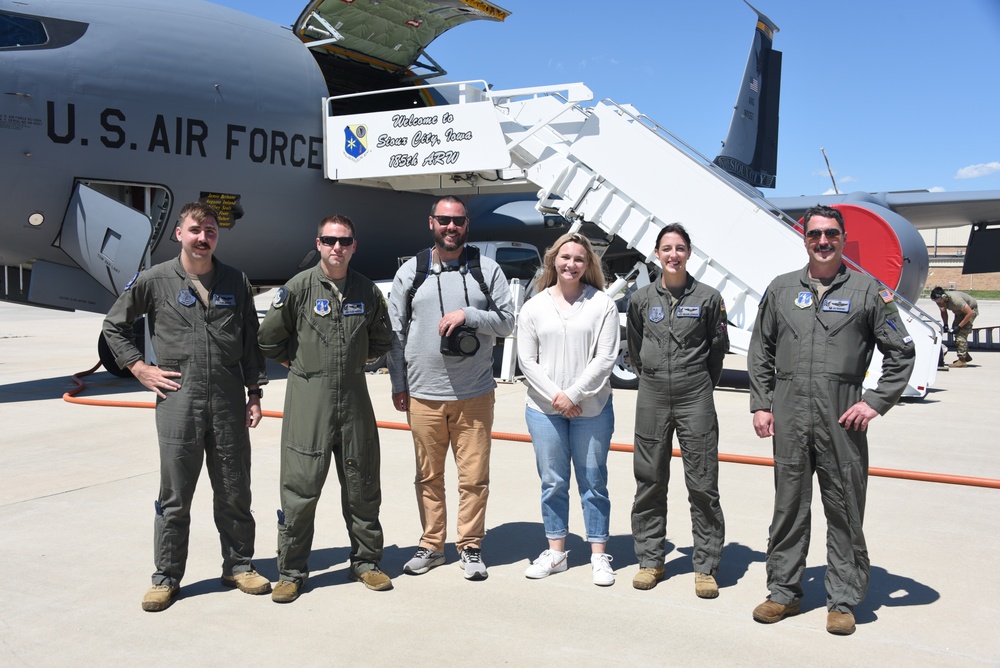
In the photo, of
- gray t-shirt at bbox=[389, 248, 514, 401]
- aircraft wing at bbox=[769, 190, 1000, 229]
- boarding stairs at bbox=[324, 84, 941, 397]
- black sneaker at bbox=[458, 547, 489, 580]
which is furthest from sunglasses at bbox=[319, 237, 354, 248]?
aircraft wing at bbox=[769, 190, 1000, 229]

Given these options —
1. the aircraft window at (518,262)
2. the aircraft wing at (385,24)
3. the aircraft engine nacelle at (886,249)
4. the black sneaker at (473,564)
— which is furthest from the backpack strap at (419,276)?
the aircraft engine nacelle at (886,249)

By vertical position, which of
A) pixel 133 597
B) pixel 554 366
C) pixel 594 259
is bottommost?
pixel 133 597

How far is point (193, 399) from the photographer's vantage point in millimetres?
4070

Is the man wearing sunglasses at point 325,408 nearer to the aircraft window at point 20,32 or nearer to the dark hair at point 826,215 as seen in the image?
the dark hair at point 826,215

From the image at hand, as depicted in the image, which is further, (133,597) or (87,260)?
(87,260)

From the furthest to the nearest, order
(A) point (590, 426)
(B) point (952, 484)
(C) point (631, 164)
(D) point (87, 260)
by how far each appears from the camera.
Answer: (C) point (631, 164)
(D) point (87, 260)
(B) point (952, 484)
(A) point (590, 426)

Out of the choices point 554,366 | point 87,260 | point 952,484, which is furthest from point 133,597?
point 87,260

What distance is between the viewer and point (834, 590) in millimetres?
3832

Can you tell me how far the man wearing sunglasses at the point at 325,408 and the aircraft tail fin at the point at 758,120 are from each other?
58.7 feet

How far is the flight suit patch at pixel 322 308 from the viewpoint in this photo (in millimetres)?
4246

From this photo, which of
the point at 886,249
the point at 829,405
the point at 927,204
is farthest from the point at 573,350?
the point at 927,204

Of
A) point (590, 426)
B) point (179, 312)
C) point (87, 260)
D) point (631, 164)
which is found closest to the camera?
point (179, 312)

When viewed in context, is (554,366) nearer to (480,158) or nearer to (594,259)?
(594,259)

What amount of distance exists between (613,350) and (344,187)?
8866mm
